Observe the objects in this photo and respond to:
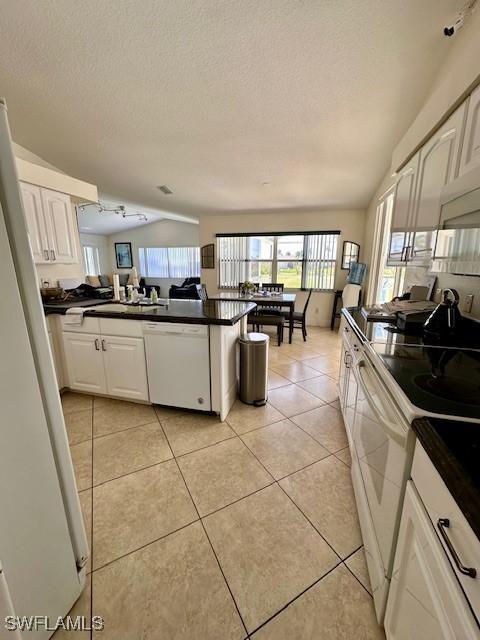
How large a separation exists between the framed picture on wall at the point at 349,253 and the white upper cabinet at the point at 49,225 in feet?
15.7

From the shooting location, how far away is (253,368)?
2.36 meters

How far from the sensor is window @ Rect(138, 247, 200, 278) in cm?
932

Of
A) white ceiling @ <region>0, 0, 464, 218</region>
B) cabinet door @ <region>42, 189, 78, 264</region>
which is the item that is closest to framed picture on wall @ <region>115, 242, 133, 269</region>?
white ceiling @ <region>0, 0, 464, 218</region>

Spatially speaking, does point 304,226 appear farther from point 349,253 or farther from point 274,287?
point 274,287

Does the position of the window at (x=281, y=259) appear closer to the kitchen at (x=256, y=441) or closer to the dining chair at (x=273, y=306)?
the dining chair at (x=273, y=306)

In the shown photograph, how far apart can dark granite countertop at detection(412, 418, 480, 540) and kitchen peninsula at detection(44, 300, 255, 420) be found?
4.64 feet

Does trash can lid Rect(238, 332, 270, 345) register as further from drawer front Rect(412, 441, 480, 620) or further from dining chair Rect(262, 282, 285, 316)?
dining chair Rect(262, 282, 285, 316)

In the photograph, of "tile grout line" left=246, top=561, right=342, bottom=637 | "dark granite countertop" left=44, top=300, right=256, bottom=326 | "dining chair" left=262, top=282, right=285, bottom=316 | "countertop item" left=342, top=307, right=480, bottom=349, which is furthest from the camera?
"dining chair" left=262, top=282, right=285, bottom=316

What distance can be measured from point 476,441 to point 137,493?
5.47 ft

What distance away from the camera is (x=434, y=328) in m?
1.47

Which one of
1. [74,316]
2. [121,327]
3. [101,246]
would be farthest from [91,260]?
[121,327]

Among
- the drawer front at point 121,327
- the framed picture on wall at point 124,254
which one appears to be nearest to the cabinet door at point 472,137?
the drawer front at point 121,327

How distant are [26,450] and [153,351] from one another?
4.49ft

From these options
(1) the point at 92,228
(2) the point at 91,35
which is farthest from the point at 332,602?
(1) the point at 92,228
